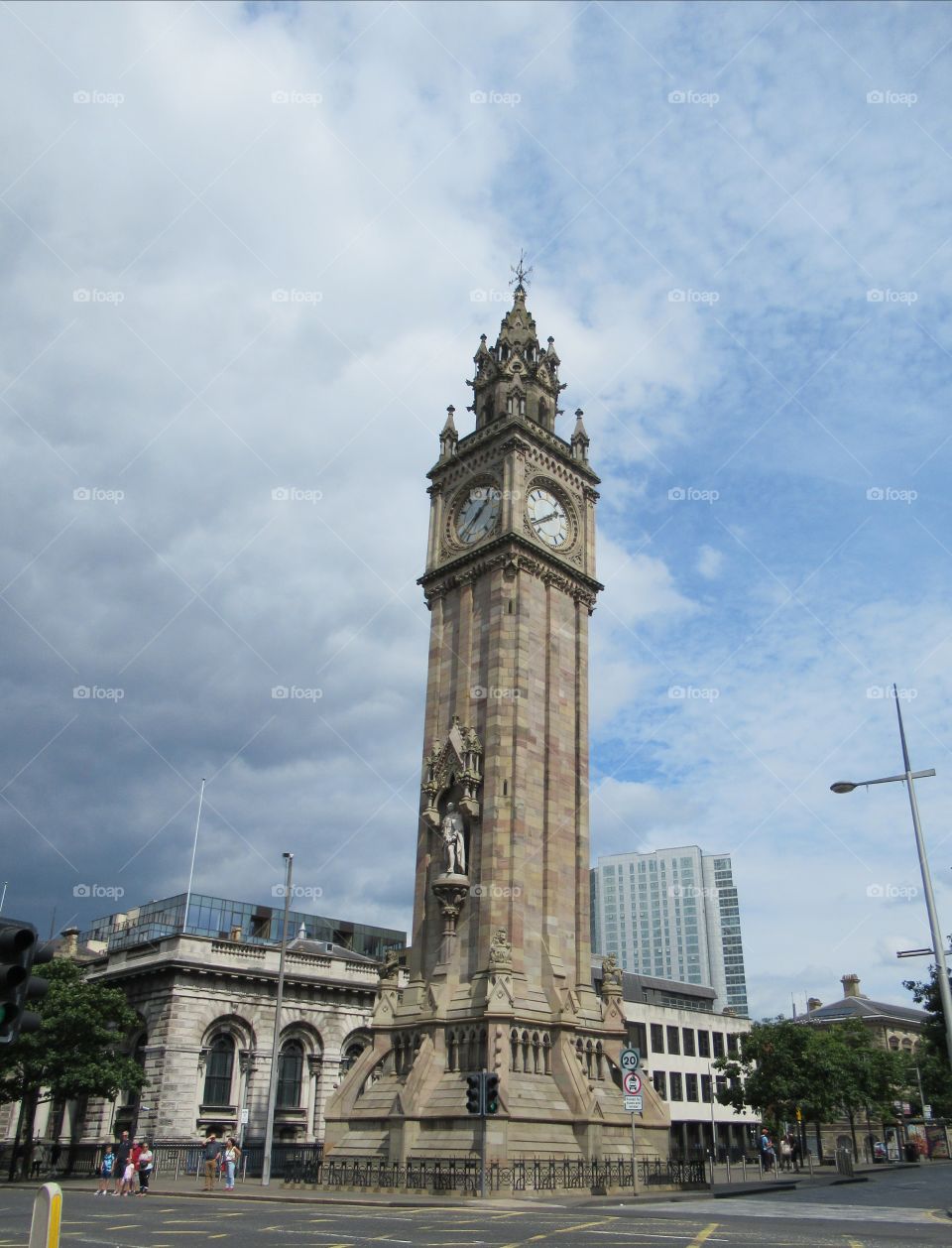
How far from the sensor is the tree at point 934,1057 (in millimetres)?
48500

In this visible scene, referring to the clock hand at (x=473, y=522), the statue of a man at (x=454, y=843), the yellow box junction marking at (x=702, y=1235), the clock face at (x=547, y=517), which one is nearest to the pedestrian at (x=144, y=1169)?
the statue of a man at (x=454, y=843)

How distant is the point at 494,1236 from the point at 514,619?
28773mm

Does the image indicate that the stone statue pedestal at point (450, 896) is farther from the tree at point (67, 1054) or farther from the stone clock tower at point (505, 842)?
the tree at point (67, 1054)

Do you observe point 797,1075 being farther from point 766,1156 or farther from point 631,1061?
point 631,1061

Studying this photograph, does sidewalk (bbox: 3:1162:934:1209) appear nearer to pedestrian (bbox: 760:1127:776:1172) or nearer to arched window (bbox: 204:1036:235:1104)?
arched window (bbox: 204:1036:235:1104)

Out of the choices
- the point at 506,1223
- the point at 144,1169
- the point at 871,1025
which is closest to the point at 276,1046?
the point at 144,1169

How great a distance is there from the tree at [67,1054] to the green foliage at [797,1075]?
3736 cm

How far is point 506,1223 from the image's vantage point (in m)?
21.8

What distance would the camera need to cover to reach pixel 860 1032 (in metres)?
76.6

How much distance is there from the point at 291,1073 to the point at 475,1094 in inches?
1303

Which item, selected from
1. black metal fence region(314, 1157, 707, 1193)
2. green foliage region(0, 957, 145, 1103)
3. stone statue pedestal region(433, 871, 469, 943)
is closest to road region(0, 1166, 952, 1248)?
black metal fence region(314, 1157, 707, 1193)

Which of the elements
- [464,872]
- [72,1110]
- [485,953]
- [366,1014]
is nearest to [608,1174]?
[485,953]

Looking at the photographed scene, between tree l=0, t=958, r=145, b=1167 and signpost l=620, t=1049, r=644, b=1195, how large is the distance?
1070 inches

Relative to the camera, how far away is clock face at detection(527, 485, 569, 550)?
48219mm
